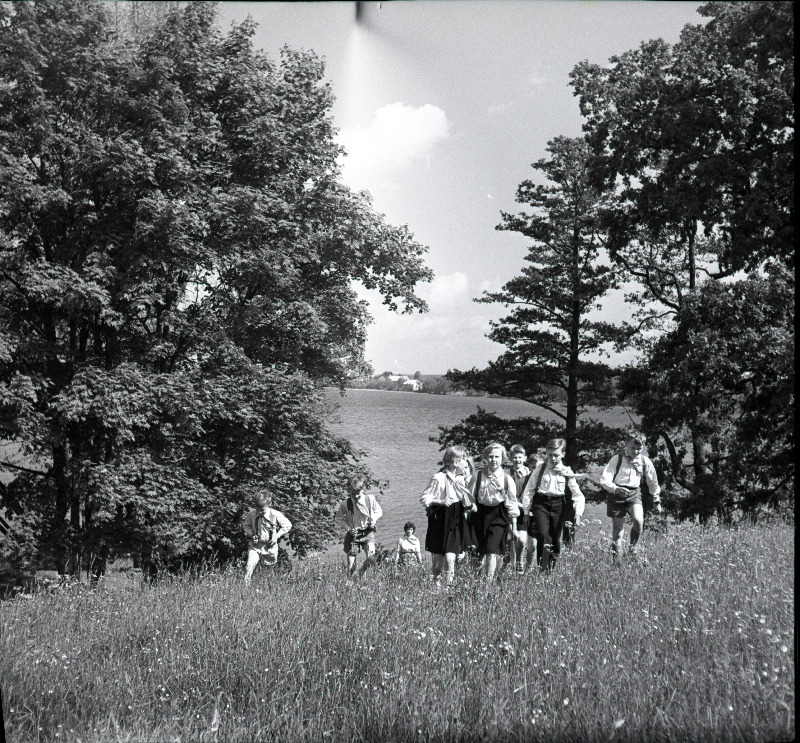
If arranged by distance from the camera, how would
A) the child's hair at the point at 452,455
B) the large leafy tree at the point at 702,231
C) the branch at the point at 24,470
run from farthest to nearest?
the branch at the point at 24,470
the large leafy tree at the point at 702,231
the child's hair at the point at 452,455

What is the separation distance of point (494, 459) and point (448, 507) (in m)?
0.72

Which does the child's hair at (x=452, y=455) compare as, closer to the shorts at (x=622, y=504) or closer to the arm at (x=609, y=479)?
the arm at (x=609, y=479)

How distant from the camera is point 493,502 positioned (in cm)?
815

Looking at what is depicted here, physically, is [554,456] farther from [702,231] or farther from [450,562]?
[702,231]

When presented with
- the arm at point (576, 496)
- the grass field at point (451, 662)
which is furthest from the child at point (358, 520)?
the grass field at point (451, 662)

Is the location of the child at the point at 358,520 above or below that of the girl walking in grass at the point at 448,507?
below

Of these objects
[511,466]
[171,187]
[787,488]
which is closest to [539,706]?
[787,488]

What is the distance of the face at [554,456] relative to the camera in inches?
326

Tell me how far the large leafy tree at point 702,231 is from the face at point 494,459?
2.46 meters

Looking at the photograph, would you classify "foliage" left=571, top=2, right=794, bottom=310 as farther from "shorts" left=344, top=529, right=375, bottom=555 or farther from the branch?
the branch

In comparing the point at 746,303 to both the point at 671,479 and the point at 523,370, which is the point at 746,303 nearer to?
the point at 671,479

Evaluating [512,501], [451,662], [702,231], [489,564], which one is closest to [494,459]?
[512,501]

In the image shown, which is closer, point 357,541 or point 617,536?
point 617,536

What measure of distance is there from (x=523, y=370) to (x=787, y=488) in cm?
2229
